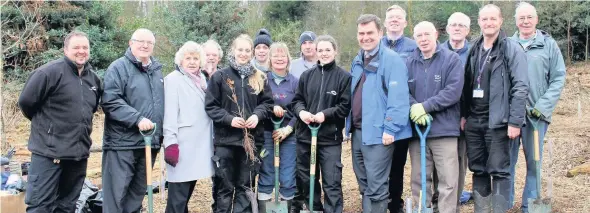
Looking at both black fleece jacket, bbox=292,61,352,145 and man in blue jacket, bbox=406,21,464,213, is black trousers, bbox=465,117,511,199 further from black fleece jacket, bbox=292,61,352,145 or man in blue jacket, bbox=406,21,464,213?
black fleece jacket, bbox=292,61,352,145

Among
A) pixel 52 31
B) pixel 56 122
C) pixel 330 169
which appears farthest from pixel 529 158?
pixel 52 31

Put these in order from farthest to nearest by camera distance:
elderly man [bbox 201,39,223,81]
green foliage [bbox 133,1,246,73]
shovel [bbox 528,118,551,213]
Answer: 1. green foliage [bbox 133,1,246,73]
2. elderly man [bbox 201,39,223,81]
3. shovel [bbox 528,118,551,213]

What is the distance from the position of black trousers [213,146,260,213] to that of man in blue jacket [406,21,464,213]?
5.42ft

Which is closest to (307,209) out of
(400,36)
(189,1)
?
(400,36)

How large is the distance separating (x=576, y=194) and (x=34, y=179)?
18.8ft

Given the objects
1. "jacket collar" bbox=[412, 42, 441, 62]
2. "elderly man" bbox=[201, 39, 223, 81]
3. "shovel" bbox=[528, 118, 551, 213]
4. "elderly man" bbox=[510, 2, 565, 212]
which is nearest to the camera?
"jacket collar" bbox=[412, 42, 441, 62]

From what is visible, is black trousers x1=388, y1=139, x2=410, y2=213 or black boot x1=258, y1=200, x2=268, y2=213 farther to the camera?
black boot x1=258, y1=200, x2=268, y2=213

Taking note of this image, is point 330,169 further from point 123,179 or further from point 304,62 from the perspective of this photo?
point 123,179

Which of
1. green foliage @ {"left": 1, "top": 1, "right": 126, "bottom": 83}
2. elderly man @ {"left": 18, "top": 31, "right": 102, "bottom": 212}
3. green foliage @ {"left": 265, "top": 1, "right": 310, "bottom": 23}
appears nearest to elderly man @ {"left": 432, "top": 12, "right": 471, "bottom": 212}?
elderly man @ {"left": 18, "top": 31, "right": 102, "bottom": 212}

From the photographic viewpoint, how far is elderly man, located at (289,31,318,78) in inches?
248

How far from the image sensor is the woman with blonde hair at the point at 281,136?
19.3 feet

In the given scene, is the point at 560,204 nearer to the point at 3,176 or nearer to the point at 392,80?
the point at 392,80

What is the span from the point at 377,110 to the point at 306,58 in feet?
4.59

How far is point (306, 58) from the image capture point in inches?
250
